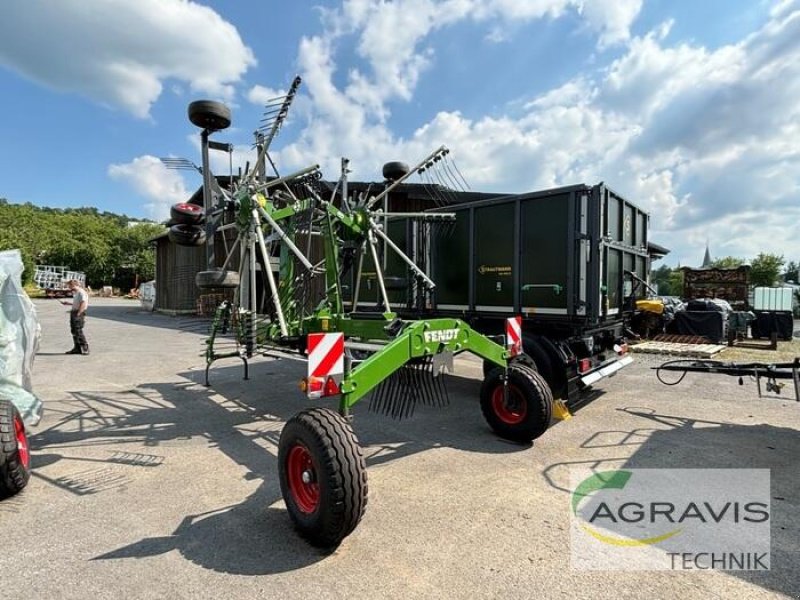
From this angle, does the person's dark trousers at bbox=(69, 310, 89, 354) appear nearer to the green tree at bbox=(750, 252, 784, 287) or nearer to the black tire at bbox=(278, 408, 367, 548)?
the black tire at bbox=(278, 408, 367, 548)

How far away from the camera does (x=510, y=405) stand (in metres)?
4.68

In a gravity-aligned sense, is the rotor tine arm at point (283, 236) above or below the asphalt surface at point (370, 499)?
above

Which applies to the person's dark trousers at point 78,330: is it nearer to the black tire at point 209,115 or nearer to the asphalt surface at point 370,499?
the asphalt surface at point 370,499

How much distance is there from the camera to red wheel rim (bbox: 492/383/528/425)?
4535 mm

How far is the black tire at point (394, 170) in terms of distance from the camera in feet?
18.8

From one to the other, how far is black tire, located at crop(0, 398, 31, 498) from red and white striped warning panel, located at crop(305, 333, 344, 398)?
6.80 ft

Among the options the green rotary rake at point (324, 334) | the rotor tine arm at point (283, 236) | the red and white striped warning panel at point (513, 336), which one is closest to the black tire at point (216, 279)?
the green rotary rake at point (324, 334)

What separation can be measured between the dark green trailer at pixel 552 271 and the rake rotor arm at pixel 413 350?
1.71 meters

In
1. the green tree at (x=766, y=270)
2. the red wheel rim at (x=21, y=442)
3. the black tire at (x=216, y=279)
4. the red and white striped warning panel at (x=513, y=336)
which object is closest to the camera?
the red wheel rim at (x=21, y=442)

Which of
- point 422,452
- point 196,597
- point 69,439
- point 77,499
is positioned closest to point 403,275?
point 422,452

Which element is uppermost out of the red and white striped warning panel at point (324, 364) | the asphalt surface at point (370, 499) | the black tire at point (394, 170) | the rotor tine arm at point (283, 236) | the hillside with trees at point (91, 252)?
the hillside with trees at point (91, 252)

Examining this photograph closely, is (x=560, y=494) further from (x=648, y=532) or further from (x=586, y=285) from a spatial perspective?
(x=586, y=285)

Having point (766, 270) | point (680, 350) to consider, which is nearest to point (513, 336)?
point (680, 350)

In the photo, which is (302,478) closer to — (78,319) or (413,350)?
(413,350)
